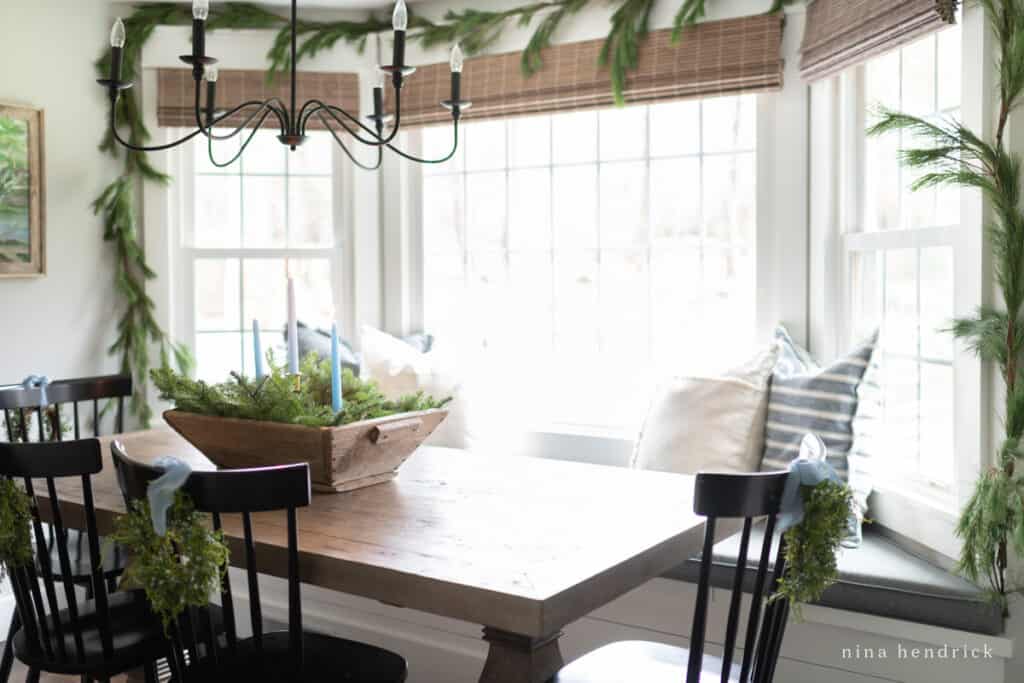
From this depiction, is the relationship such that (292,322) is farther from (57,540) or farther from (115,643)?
(115,643)

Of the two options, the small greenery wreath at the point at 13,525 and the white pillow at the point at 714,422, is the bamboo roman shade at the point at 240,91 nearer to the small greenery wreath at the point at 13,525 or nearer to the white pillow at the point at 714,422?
the white pillow at the point at 714,422

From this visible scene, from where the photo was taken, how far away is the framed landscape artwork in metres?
3.72

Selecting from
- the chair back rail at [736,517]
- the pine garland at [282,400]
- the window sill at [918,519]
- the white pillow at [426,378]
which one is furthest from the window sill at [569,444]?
the chair back rail at [736,517]

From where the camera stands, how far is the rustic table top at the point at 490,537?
1.62 metres

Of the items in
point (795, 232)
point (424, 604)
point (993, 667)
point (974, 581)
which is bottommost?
point (993, 667)

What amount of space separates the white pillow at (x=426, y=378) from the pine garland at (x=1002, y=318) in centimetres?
190

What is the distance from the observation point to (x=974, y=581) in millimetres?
2416

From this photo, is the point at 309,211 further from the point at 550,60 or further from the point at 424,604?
the point at 424,604

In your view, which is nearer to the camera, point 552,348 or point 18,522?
point 18,522

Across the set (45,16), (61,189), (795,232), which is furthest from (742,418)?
(45,16)

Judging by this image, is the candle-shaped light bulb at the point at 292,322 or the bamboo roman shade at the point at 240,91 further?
the bamboo roman shade at the point at 240,91

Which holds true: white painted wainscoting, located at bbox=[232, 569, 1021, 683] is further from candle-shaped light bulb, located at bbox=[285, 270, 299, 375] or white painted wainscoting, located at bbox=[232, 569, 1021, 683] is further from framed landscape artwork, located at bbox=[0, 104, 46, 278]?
framed landscape artwork, located at bbox=[0, 104, 46, 278]

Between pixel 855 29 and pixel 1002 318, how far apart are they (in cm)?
103

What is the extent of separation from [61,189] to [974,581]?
3465 millimetres
